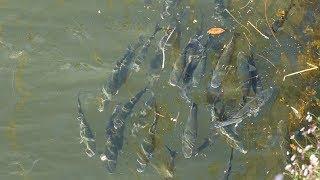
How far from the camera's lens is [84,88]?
18.6 feet

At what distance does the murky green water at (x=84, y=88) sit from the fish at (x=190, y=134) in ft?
0.26

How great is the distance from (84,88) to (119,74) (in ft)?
1.58

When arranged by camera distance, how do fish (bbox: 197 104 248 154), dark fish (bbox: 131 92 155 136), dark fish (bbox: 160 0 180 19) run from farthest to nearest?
1. dark fish (bbox: 160 0 180 19)
2. dark fish (bbox: 131 92 155 136)
3. fish (bbox: 197 104 248 154)

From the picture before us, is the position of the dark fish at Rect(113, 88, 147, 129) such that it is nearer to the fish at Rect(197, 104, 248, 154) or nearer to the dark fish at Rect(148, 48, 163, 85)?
the dark fish at Rect(148, 48, 163, 85)

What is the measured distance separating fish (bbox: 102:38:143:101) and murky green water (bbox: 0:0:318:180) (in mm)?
81

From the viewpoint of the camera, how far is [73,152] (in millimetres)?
5594

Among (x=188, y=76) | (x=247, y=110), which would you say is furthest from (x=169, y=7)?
(x=247, y=110)

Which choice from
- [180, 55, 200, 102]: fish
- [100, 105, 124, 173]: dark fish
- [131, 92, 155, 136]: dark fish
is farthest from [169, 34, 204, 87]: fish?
[100, 105, 124, 173]: dark fish

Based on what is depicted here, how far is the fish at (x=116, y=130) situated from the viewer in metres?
5.38

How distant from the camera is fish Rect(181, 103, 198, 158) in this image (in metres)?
5.36

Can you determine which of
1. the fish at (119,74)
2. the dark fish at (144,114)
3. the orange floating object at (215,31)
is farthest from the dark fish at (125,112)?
the orange floating object at (215,31)

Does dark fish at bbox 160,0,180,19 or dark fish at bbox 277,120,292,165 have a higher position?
dark fish at bbox 160,0,180,19

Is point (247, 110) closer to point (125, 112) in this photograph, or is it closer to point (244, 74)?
point (244, 74)

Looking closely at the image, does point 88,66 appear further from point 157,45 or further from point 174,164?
point 174,164
